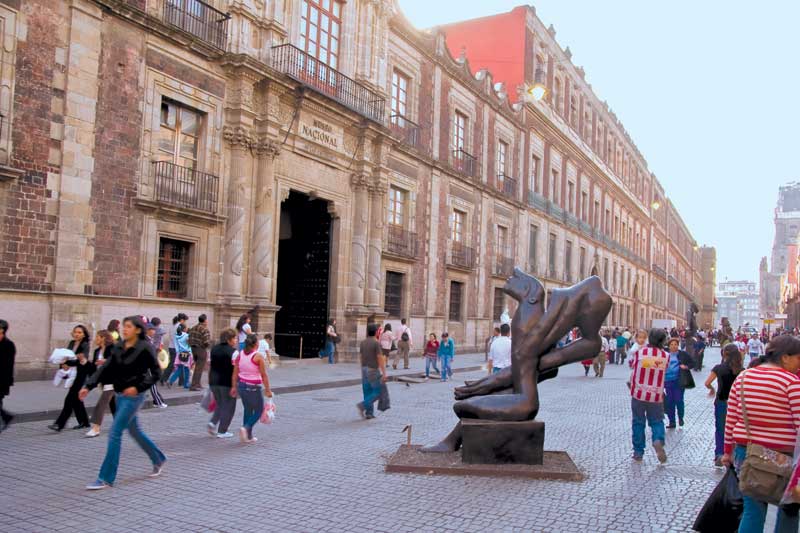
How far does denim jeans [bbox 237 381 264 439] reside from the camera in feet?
27.6

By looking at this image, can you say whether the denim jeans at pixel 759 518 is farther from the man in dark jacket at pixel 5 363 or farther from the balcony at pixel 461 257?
the balcony at pixel 461 257

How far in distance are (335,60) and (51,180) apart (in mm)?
10350

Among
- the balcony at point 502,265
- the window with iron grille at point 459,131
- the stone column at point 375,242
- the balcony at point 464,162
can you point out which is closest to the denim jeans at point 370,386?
the stone column at point 375,242

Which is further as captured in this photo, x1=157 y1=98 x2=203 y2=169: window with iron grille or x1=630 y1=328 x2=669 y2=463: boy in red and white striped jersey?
x1=157 y1=98 x2=203 y2=169: window with iron grille

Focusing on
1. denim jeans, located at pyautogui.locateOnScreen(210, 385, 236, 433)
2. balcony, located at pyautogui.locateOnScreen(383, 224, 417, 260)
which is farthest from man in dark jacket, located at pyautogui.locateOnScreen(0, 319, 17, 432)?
balcony, located at pyautogui.locateOnScreen(383, 224, 417, 260)

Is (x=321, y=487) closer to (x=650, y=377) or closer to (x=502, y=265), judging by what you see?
(x=650, y=377)

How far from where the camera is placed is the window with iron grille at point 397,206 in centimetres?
2366

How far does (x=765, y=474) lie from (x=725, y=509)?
518 millimetres

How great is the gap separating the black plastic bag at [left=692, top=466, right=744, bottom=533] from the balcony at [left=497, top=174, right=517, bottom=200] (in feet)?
90.7

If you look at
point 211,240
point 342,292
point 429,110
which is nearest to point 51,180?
point 211,240

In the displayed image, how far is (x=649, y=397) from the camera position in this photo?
7758mm

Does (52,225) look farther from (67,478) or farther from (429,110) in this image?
(429,110)

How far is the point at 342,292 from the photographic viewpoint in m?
21.1

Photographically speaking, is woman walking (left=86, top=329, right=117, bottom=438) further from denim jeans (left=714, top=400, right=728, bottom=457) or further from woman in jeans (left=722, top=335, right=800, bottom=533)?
denim jeans (left=714, top=400, right=728, bottom=457)
